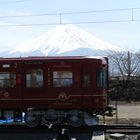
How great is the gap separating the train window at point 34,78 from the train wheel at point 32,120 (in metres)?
1.29

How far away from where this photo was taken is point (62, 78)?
78.1 ft

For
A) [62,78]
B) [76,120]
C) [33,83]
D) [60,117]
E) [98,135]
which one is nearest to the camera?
[98,135]

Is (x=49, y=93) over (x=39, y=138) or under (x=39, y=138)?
over

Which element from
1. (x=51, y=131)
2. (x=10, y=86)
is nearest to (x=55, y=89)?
(x=10, y=86)

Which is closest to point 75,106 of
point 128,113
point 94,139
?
point 94,139

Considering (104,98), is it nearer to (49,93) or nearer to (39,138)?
(49,93)

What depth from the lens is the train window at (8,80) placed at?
24.1 m

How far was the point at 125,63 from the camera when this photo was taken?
189ft

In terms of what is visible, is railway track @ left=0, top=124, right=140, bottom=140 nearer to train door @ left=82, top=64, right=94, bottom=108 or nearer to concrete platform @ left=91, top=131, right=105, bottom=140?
concrete platform @ left=91, top=131, right=105, bottom=140

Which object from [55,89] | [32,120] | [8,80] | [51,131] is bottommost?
[51,131]

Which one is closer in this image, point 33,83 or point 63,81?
point 63,81

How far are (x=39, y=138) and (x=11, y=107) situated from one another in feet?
12.9

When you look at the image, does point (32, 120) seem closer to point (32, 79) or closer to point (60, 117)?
point (60, 117)

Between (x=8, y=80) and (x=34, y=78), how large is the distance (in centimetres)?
116
